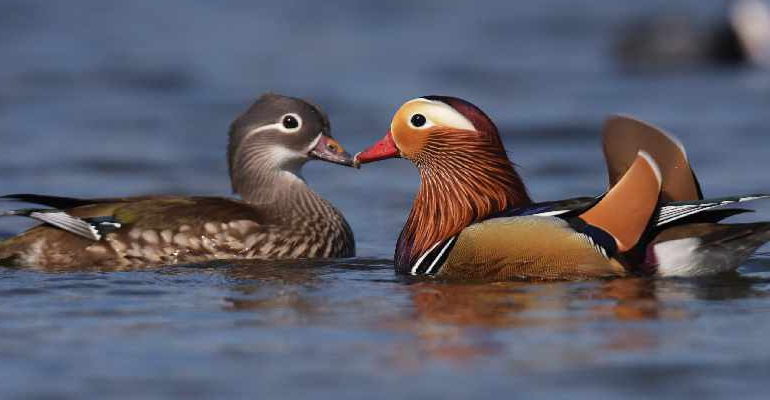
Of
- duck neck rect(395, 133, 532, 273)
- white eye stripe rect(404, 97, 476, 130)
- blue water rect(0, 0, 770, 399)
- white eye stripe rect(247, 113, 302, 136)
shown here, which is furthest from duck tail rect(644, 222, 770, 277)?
white eye stripe rect(247, 113, 302, 136)

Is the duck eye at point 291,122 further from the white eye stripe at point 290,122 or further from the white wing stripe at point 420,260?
the white wing stripe at point 420,260

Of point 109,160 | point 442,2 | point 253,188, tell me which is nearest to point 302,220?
point 253,188

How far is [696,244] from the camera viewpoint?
7.99m

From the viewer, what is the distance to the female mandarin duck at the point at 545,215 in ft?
25.9

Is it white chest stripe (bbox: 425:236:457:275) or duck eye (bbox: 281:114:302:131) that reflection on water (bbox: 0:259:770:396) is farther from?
duck eye (bbox: 281:114:302:131)

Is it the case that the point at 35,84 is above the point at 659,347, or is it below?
above

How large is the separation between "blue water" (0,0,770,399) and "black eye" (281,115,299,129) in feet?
3.26

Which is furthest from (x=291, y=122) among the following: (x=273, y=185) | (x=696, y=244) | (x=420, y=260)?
(x=696, y=244)

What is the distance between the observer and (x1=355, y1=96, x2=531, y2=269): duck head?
8.72 m

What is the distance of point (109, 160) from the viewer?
571 inches

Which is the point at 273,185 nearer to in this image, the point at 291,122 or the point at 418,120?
the point at 291,122

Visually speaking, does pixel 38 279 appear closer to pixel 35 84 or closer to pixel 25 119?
pixel 25 119

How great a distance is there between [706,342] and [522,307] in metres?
1.03

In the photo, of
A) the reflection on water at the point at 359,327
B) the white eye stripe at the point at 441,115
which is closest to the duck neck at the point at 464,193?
the white eye stripe at the point at 441,115
